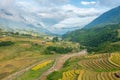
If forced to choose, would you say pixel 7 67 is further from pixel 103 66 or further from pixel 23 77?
pixel 103 66

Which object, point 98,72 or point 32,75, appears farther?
point 32,75

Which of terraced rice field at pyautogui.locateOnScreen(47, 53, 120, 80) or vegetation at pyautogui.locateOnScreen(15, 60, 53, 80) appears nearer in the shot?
terraced rice field at pyautogui.locateOnScreen(47, 53, 120, 80)

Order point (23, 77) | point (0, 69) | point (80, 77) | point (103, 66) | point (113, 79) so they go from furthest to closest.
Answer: point (0, 69)
point (23, 77)
point (103, 66)
point (80, 77)
point (113, 79)

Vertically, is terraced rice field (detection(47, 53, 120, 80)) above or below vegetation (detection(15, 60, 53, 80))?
above

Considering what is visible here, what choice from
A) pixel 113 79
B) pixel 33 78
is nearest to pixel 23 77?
pixel 33 78

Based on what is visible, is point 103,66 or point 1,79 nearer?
point 103,66

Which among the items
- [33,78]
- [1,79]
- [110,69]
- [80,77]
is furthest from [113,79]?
[1,79]

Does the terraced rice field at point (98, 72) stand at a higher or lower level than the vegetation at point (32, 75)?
higher

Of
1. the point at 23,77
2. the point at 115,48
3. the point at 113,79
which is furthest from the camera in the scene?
the point at 115,48

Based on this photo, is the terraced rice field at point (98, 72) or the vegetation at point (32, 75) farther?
the vegetation at point (32, 75)
